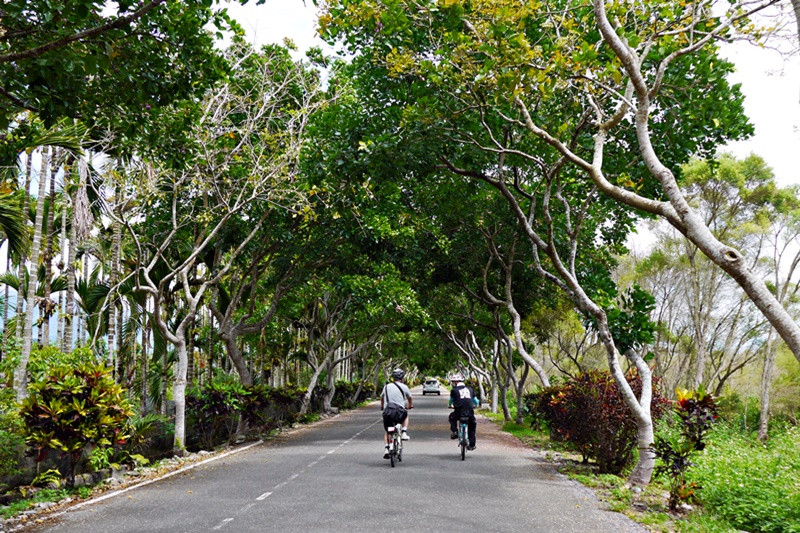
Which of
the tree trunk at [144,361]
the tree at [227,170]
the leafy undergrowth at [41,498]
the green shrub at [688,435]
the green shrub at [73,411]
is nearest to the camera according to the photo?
the leafy undergrowth at [41,498]

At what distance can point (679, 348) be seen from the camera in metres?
A: 42.7

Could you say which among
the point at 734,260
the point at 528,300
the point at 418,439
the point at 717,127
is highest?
the point at 717,127

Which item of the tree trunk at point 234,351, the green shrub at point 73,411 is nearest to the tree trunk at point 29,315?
the green shrub at point 73,411

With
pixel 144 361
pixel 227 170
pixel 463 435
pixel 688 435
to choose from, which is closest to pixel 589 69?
pixel 688 435

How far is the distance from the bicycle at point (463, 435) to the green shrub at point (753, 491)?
15.2ft

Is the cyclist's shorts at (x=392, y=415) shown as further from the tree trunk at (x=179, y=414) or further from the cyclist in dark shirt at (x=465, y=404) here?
the tree trunk at (x=179, y=414)

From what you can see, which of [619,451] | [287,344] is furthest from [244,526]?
[287,344]

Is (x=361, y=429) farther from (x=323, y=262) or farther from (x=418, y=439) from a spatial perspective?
(x=323, y=262)

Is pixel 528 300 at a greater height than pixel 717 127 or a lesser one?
lesser

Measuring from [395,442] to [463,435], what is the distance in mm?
2148

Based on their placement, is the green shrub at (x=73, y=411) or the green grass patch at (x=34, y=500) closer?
the green grass patch at (x=34, y=500)

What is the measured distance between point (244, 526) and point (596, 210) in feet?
49.5

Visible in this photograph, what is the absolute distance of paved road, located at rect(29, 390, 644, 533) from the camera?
780cm

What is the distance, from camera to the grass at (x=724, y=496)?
8.41 meters
